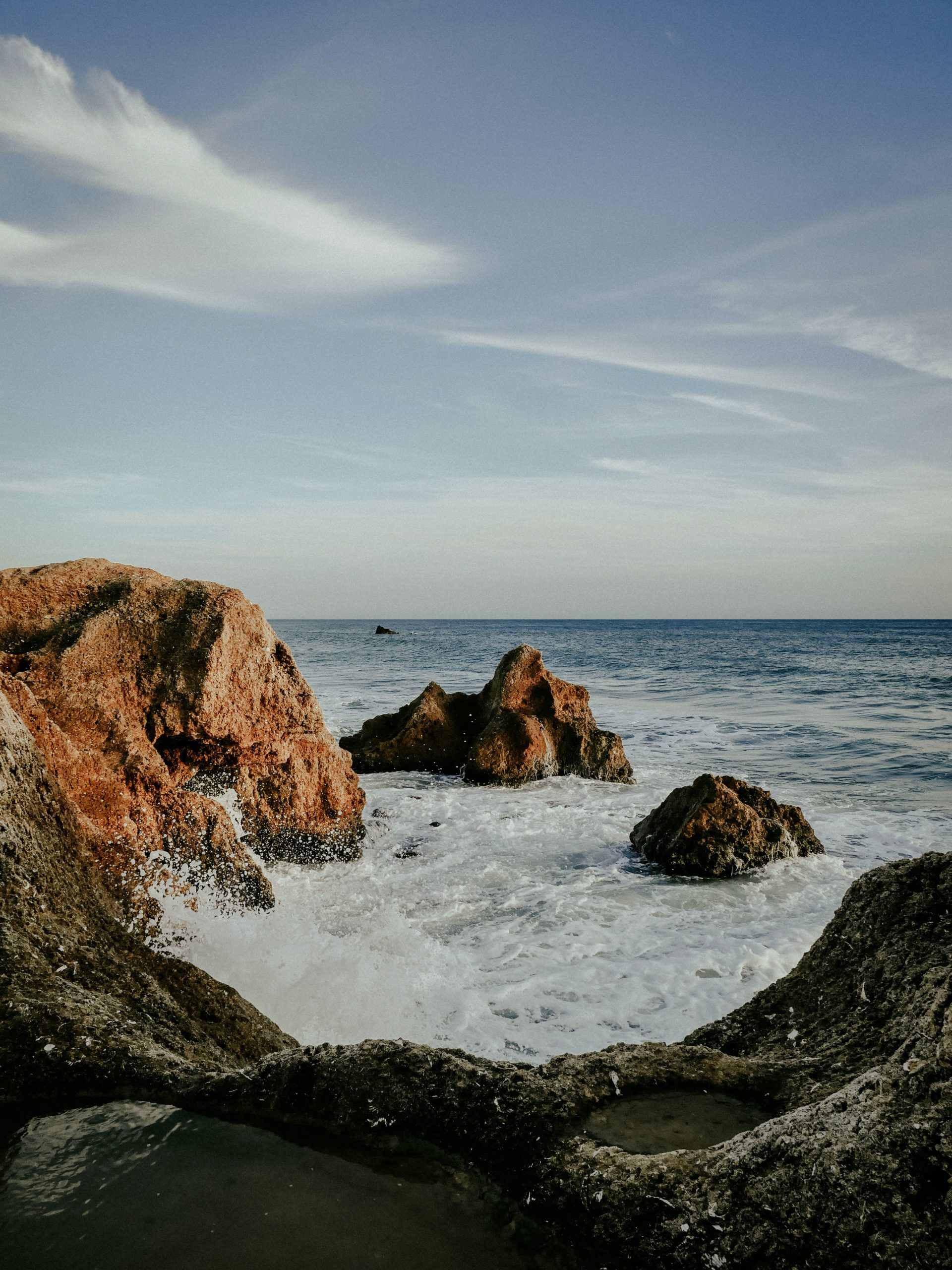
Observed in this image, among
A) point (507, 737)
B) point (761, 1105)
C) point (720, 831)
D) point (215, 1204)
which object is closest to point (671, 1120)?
point (761, 1105)

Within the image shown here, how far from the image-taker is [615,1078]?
91.7 inches

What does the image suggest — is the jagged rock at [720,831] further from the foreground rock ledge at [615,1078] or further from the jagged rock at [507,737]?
the foreground rock ledge at [615,1078]

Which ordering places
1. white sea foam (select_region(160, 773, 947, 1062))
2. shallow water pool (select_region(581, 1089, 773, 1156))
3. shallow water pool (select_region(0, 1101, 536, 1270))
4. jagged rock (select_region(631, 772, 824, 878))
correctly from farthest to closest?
jagged rock (select_region(631, 772, 824, 878)), white sea foam (select_region(160, 773, 947, 1062)), shallow water pool (select_region(581, 1089, 773, 1156)), shallow water pool (select_region(0, 1101, 536, 1270))

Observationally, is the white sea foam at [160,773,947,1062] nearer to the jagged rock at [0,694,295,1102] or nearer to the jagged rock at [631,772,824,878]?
the jagged rock at [631,772,824,878]

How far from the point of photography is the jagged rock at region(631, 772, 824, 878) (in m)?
7.25

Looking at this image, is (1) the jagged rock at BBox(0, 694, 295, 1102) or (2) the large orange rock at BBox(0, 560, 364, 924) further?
(2) the large orange rock at BBox(0, 560, 364, 924)

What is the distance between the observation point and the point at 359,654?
42.5 metres

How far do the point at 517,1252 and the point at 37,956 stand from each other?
198 cm

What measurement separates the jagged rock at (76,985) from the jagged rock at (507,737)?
731 cm

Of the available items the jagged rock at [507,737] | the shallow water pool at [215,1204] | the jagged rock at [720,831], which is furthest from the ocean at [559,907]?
the shallow water pool at [215,1204]

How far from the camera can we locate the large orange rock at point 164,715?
501 centimetres

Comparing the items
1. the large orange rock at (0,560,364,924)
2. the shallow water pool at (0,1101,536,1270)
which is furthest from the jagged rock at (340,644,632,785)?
the shallow water pool at (0,1101,536,1270)

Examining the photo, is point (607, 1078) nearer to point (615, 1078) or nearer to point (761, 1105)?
point (615, 1078)

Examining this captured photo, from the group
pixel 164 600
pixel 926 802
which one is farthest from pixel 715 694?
pixel 164 600
